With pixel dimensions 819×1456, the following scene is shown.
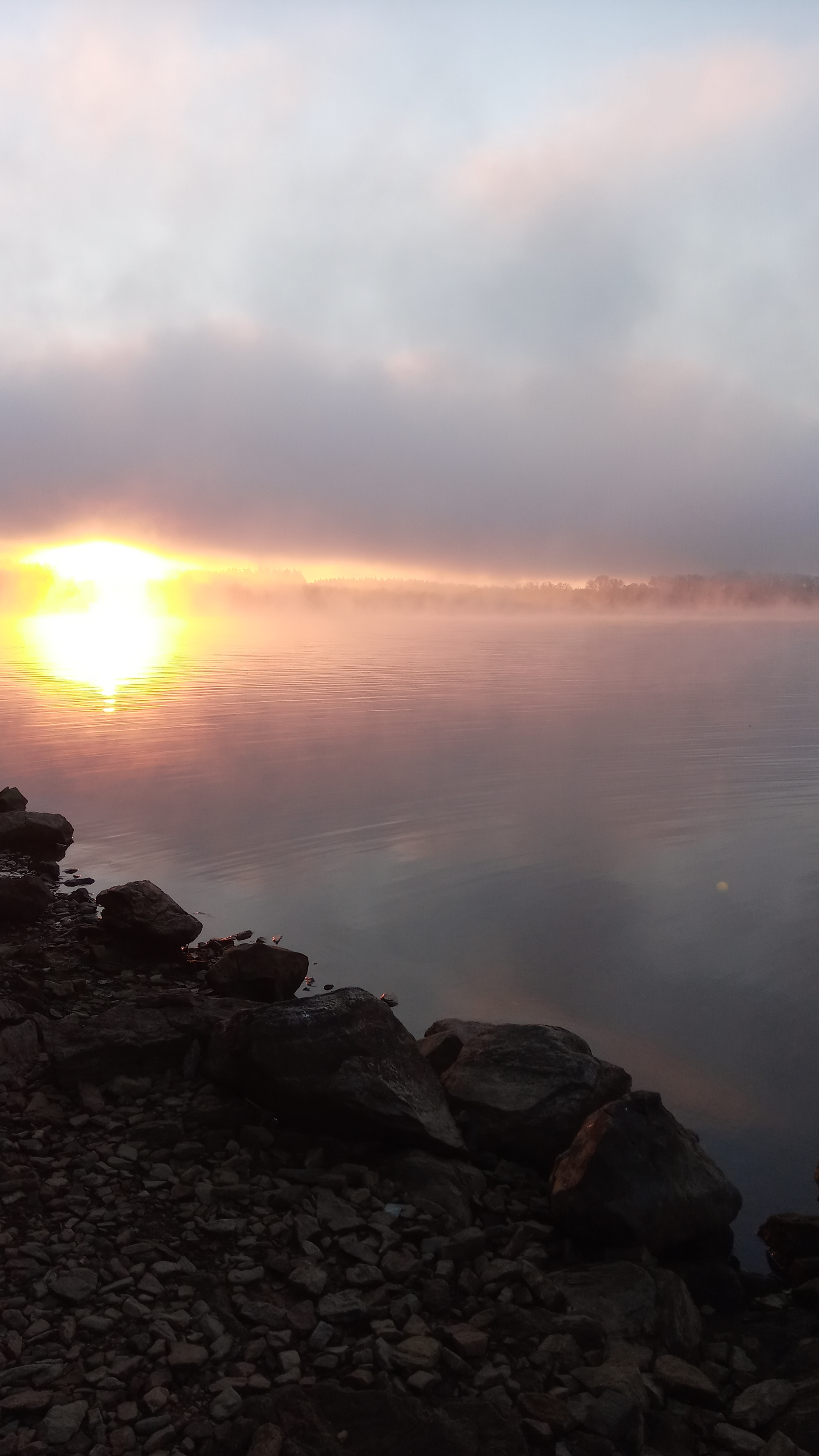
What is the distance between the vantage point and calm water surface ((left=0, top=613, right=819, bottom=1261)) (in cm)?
1460

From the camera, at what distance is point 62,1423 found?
6.03 meters

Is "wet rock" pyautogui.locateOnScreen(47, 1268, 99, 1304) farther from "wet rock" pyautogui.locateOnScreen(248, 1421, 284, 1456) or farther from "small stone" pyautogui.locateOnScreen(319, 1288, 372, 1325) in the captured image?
"wet rock" pyautogui.locateOnScreen(248, 1421, 284, 1456)

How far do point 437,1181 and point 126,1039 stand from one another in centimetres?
389

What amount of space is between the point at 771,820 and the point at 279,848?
14.2 m

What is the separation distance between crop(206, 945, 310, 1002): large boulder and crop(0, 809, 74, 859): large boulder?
1026 centimetres

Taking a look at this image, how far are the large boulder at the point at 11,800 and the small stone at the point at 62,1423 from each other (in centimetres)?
2146

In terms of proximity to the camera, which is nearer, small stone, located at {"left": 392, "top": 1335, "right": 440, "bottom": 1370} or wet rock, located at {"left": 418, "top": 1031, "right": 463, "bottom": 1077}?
small stone, located at {"left": 392, "top": 1335, "right": 440, "bottom": 1370}

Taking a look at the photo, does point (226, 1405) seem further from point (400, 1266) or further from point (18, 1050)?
point (18, 1050)

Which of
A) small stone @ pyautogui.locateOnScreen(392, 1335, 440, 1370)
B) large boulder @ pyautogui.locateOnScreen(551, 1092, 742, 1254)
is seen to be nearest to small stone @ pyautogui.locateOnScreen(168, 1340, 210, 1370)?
small stone @ pyautogui.locateOnScreen(392, 1335, 440, 1370)

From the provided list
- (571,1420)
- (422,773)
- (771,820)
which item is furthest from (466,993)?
(422,773)

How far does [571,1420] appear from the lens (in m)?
6.53

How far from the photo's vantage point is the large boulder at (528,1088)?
34.2ft

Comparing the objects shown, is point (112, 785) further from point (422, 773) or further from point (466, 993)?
point (466, 993)

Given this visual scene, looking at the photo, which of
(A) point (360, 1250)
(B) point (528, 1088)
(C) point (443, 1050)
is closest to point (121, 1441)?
(A) point (360, 1250)
